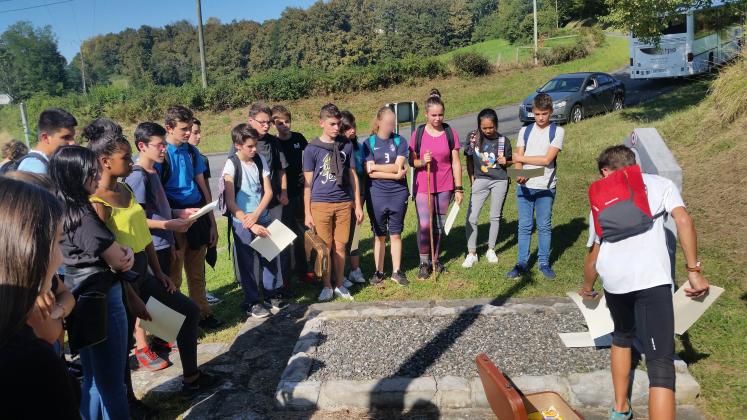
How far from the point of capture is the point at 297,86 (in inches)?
1152

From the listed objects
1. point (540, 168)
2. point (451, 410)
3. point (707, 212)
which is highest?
point (540, 168)

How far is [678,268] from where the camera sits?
5938 mm

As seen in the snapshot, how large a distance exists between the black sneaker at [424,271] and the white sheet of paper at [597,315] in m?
2.39

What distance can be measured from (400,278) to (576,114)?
486 inches

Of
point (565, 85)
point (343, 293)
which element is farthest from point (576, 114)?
point (343, 293)

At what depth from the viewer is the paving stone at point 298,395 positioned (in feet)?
13.0

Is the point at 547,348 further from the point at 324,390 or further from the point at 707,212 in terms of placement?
the point at 707,212

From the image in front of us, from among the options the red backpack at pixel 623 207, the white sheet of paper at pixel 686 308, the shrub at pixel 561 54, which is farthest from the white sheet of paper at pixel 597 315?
the shrub at pixel 561 54

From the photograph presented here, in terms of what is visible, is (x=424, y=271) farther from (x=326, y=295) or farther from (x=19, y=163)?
(x=19, y=163)

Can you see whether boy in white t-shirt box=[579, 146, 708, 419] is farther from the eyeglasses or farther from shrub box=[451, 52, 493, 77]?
shrub box=[451, 52, 493, 77]

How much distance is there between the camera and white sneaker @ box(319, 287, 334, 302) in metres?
→ 5.99

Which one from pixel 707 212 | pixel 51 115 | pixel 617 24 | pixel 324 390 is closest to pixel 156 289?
pixel 324 390

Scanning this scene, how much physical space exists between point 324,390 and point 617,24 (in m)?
12.4

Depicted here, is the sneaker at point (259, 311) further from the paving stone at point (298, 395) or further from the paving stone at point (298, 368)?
the paving stone at point (298, 395)
